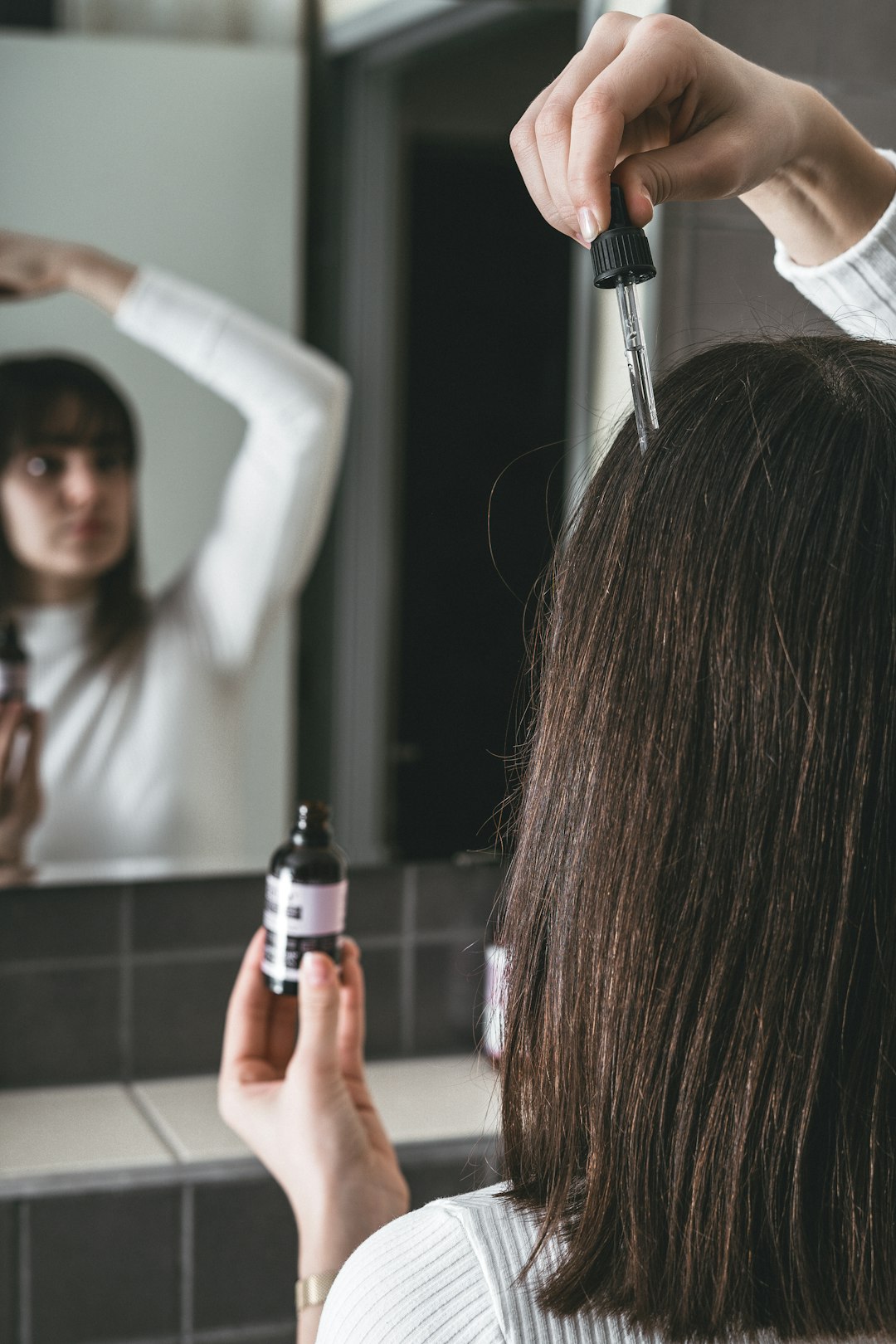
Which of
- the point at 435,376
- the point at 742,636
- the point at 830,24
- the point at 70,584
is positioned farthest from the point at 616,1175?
the point at 830,24

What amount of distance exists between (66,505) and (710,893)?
1172 millimetres

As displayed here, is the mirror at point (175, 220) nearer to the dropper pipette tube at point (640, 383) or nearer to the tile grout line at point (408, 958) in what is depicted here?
the tile grout line at point (408, 958)

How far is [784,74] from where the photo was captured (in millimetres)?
1698

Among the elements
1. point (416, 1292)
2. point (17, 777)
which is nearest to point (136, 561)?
point (17, 777)

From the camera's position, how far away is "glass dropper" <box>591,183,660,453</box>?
568 millimetres

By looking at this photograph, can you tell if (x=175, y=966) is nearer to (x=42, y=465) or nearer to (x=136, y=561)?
(x=136, y=561)

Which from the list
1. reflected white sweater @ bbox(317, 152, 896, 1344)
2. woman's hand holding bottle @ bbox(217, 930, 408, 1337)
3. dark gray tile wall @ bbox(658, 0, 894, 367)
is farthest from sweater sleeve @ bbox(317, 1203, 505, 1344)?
dark gray tile wall @ bbox(658, 0, 894, 367)

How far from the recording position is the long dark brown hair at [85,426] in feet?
4.96

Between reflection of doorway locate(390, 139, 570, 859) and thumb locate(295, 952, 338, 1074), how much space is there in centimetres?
86

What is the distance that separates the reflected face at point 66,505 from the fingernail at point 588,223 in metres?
1.07

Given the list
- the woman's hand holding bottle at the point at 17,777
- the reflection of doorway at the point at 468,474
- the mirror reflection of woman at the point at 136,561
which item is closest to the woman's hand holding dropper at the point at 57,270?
the mirror reflection of woman at the point at 136,561

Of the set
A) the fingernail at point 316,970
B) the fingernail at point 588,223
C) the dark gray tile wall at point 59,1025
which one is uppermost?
the fingernail at point 588,223

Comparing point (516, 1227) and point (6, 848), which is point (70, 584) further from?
point (516, 1227)

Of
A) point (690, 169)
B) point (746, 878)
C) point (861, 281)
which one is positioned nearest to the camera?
point (746, 878)
